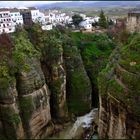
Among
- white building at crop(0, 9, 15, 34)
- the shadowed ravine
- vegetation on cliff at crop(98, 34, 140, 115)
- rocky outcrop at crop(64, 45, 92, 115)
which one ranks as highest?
white building at crop(0, 9, 15, 34)

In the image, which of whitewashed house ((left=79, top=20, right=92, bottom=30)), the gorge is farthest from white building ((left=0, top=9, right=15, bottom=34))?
whitewashed house ((left=79, top=20, right=92, bottom=30))

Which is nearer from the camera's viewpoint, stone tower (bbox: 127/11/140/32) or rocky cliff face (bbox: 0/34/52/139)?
rocky cliff face (bbox: 0/34/52/139)

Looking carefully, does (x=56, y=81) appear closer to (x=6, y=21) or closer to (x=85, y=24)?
(x=6, y=21)

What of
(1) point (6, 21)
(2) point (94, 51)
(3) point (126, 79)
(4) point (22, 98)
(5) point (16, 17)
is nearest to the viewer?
(3) point (126, 79)

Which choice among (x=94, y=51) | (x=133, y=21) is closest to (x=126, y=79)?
(x=94, y=51)

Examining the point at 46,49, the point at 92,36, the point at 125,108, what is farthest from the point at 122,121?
the point at 92,36

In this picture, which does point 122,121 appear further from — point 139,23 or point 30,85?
point 139,23

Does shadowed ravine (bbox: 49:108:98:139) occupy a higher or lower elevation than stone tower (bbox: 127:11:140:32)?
lower

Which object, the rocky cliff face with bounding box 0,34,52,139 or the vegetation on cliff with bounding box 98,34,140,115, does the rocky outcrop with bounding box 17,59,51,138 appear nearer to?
the rocky cliff face with bounding box 0,34,52,139
